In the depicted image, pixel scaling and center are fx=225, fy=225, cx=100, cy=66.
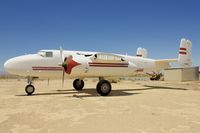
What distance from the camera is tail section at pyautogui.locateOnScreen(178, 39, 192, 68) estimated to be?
24688 mm

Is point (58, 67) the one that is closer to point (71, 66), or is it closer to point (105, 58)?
point (71, 66)

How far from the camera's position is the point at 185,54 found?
986 inches

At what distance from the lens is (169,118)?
Result: 27.1 ft

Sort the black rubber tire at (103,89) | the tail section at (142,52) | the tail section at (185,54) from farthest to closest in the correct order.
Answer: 1. the tail section at (142,52)
2. the tail section at (185,54)
3. the black rubber tire at (103,89)

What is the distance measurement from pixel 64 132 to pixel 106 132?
117 cm

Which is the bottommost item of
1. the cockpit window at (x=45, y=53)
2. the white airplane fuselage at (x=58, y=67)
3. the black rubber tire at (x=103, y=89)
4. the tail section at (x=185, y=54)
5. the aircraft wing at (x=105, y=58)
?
the black rubber tire at (x=103, y=89)

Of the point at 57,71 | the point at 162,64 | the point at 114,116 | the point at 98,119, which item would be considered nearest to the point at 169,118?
the point at 114,116

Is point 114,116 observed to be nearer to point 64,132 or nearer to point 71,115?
point 71,115

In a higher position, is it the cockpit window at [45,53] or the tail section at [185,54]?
the tail section at [185,54]

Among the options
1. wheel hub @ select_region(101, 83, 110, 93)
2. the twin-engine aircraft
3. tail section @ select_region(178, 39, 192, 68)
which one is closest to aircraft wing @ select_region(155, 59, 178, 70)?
tail section @ select_region(178, 39, 192, 68)

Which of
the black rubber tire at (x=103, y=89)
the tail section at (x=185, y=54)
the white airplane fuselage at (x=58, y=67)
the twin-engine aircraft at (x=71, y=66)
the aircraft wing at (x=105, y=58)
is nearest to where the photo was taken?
the twin-engine aircraft at (x=71, y=66)

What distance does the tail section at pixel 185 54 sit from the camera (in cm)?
2469

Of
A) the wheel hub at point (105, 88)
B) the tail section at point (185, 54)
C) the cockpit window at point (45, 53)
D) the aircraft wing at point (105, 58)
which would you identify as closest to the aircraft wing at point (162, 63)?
the tail section at point (185, 54)

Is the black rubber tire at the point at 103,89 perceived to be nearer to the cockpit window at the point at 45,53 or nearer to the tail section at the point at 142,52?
the cockpit window at the point at 45,53
